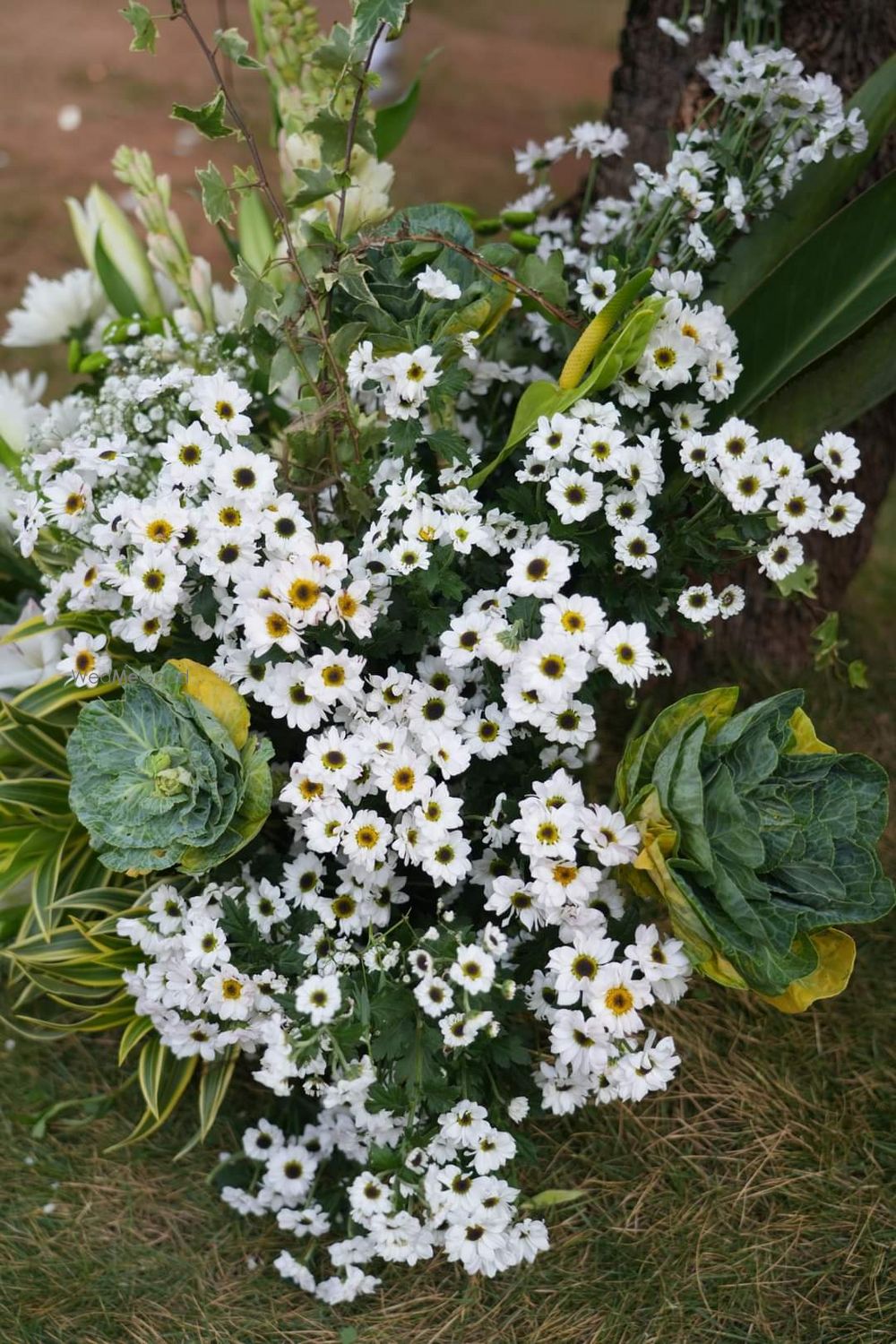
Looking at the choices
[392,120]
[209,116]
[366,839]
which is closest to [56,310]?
[392,120]

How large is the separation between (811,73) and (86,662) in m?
1.37

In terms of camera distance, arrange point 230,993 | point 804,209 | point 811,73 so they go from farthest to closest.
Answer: point 811,73 → point 804,209 → point 230,993

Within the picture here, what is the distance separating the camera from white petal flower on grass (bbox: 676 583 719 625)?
123 cm

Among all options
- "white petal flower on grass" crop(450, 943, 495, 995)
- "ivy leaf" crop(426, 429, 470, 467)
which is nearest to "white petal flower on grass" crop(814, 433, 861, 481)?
"ivy leaf" crop(426, 429, 470, 467)

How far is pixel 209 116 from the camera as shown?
1.14m

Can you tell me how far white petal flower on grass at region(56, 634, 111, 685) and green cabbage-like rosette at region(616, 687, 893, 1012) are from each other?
57 centimetres

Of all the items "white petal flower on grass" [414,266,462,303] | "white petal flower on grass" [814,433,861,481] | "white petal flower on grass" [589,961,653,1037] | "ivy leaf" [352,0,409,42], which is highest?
"ivy leaf" [352,0,409,42]

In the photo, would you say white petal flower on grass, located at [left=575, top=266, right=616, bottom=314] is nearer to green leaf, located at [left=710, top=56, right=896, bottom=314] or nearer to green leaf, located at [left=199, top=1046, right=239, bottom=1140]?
green leaf, located at [left=710, top=56, right=896, bottom=314]

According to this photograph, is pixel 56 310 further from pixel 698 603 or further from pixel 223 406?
pixel 698 603

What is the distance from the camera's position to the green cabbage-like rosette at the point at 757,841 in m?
1.11

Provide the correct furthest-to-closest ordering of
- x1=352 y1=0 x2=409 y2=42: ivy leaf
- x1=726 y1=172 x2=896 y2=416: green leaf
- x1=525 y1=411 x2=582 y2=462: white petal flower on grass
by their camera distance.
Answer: x1=726 y1=172 x2=896 y2=416: green leaf
x1=525 y1=411 x2=582 y2=462: white petal flower on grass
x1=352 y1=0 x2=409 y2=42: ivy leaf

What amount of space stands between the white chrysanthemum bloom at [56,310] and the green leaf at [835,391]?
1015mm

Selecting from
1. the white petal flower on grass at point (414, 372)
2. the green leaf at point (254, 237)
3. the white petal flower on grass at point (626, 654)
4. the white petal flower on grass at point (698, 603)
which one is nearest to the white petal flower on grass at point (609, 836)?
the white petal flower on grass at point (626, 654)

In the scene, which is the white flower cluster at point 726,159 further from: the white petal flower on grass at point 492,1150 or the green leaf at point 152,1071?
the green leaf at point 152,1071
